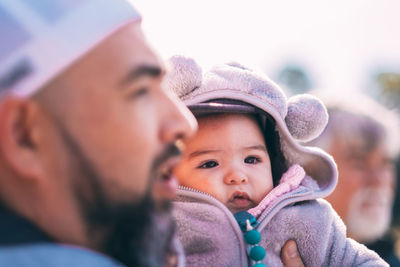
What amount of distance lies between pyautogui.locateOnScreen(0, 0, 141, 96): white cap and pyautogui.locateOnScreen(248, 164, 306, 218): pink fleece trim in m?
1.17

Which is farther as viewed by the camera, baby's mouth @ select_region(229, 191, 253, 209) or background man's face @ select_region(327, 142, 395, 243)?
background man's face @ select_region(327, 142, 395, 243)

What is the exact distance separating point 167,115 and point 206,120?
913mm

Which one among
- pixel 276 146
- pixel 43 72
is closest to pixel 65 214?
pixel 43 72

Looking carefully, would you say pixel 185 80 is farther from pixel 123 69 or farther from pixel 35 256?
pixel 35 256

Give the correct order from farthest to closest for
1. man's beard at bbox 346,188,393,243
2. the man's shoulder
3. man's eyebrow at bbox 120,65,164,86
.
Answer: man's beard at bbox 346,188,393,243 → man's eyebrow at bbox 120,65,164,86 → the man's shoulder

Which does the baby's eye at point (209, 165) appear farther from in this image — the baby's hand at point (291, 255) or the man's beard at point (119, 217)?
the man's beard at point (119, 217)

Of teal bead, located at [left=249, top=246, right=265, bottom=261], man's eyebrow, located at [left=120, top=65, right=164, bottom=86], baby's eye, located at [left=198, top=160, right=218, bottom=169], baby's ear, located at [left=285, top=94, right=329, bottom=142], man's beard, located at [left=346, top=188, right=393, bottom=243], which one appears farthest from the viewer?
man's beard, located at [left=346, top=188, right=393, bottom=243]

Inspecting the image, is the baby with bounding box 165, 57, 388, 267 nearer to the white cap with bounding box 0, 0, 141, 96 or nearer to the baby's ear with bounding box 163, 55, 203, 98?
the baby's ear with bounding box 163, 55, 203, 98

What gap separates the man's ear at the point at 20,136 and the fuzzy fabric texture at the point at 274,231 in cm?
96

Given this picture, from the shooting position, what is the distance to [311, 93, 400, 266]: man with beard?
143 inches

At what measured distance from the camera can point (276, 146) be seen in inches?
94.7

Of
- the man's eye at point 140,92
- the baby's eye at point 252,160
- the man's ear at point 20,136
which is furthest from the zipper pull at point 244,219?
the man's ear at point 20,136

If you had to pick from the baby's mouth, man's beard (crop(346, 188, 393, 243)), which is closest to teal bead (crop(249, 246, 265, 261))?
the baby's mouth

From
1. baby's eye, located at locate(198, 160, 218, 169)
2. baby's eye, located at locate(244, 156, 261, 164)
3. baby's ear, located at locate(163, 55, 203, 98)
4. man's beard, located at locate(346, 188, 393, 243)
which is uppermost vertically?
baby's ear, located at locate(163, 55, 203, 98)
